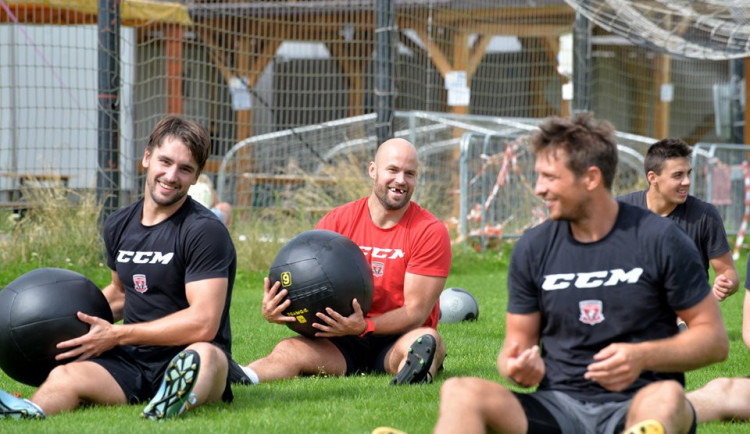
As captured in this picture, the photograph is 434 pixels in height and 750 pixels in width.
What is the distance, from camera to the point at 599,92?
25109 millimetres

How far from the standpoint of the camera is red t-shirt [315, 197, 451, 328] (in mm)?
6898

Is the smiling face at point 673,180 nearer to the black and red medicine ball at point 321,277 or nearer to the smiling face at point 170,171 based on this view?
the black and red medicine ball at point 321,277

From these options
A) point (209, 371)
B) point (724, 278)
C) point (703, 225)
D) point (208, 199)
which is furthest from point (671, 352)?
point (208, 199)

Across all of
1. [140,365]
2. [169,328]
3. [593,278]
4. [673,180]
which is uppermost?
[673,180]

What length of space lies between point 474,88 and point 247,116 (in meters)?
5.54

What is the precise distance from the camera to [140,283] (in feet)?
19.0

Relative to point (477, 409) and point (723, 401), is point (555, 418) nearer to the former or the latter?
point (477, 409)

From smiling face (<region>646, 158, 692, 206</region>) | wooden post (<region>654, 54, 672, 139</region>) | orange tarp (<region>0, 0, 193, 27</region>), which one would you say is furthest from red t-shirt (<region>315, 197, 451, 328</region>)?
wooden post (<region>654, 54, 672, 139</region>)

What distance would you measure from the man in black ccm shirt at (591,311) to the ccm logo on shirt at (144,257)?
6.49ft

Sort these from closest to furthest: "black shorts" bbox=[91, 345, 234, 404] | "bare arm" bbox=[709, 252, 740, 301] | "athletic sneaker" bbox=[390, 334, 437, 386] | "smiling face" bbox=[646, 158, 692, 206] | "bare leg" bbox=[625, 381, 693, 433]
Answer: "bare leg" bbox=[625, 381, 693, 433]
"black shorts" bbox=[91, 345, 234, 404]
"athletic sneaker" bbox=[390, 334, 437, 386]
"bare arm" bbox=[709, 252, 740, 301]
"smiling face" bbox=[646, 158, 692, 206]

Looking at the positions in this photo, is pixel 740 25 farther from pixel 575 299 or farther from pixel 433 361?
pixel 575 299

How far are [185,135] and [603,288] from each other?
2.47 metres

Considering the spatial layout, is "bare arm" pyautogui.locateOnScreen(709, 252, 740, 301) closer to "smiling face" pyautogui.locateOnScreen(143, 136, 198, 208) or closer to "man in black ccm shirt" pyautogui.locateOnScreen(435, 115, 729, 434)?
"man in black ccm shirt" pyautogui.locateOnScreen(435, 115, 729, 434)

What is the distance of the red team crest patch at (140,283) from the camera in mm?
5773
